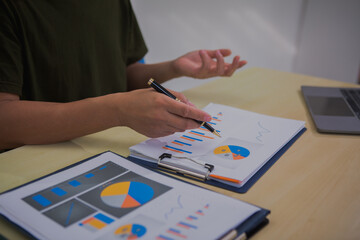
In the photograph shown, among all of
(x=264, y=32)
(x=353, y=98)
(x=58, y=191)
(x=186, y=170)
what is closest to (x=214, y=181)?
(x=186, y=170)

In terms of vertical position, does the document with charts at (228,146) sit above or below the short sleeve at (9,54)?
below

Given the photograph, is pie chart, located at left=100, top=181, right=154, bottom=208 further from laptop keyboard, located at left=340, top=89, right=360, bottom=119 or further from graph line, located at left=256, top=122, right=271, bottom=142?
laptop keyboard, located at left=340, top=89, right=360, bottom=119

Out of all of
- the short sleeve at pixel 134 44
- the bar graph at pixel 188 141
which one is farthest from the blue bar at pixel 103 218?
the short sleeve at pixel 134 44

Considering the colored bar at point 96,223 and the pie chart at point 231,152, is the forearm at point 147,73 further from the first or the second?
the colored bar at point 96,223

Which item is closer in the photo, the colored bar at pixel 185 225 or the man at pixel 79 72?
the colored bar at pixel 185 225

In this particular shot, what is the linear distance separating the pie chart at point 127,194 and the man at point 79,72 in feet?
0.55

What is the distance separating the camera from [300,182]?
0.66 meters

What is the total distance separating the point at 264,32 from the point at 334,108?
2104 mm

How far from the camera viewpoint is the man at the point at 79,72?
0.74m

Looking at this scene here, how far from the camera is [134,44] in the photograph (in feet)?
4.28

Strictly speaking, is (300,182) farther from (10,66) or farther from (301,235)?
(10,66)

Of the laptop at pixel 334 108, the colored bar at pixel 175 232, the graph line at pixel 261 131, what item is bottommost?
the colored bar at pixel 175 232

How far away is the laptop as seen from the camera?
887mm

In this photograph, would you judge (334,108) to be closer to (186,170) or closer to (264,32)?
(186,170)
